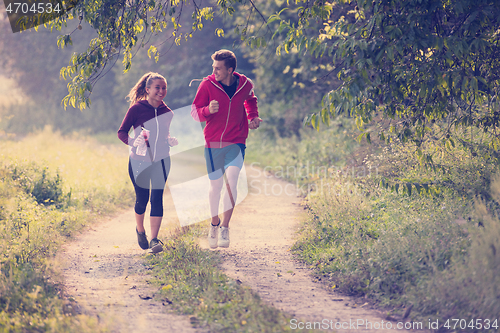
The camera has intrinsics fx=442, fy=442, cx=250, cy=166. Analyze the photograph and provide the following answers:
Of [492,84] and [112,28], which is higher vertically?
[112,28]

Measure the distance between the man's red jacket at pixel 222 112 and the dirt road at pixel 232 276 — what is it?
1494 mm

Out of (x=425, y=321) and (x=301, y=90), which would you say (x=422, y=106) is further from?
(x=301, y=90)

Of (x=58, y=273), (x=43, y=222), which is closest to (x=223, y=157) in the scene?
(x=58, y=273)

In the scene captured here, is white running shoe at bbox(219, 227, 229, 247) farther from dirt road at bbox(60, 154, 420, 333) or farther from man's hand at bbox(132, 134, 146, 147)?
man's hand at bbox(132, 134, 146, 147)

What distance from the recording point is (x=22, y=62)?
92.7 feet

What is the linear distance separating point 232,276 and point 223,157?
4.55ft

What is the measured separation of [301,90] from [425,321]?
47.0 feet

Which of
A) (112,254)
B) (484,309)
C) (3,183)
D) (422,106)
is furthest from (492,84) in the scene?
(3,183)

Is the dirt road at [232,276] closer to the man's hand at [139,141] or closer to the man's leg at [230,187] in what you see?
the man's leg at [230,187]

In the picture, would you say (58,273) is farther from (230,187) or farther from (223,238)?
(230,187)

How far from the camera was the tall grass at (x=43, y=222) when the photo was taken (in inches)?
135

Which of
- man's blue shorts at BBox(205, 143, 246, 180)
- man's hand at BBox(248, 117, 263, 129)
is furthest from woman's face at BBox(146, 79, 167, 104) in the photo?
man's hand at BBox(248, 117, 263, 129)

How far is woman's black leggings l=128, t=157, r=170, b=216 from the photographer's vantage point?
5.20 metres

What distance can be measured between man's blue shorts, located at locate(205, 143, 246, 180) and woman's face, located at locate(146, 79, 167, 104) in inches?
32.9
